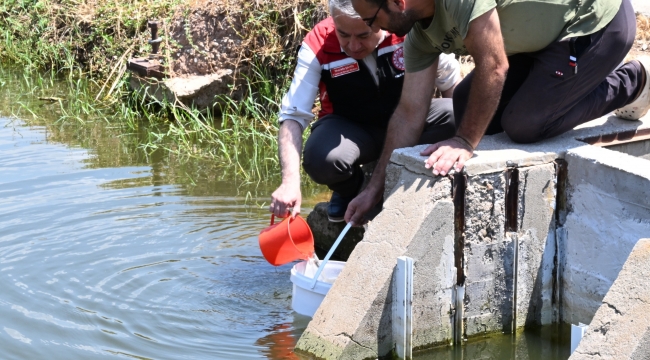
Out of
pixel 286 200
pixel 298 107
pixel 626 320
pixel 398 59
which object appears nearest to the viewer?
pixel 626 320

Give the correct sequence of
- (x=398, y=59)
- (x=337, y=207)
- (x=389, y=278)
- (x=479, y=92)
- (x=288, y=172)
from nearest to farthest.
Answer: (x=389, y=278) → (x=479, y=92) → (x=288, y=172) → (x=398, y=59) → (x=337, y=207)

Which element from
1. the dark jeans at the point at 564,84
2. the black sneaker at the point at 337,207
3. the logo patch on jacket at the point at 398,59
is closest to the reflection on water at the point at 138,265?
the black sneaker at the point at 337,207

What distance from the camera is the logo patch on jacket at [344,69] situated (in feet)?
14.6

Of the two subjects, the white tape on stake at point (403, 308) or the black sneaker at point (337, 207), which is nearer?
the white tape on stake at point (403, 308)

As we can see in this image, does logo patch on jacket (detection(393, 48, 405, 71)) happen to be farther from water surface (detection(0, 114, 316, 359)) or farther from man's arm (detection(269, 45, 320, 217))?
water surface (detection(0, 114, 316, 359))

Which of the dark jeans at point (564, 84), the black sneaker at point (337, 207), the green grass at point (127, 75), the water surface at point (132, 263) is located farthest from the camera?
the green grass at point (127, 75)

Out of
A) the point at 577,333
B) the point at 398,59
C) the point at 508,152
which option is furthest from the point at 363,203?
the point at 577,333

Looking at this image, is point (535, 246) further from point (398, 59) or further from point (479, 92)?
point (398, 59)

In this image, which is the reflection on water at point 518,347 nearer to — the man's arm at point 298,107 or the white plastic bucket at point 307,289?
the white plastic bucket at point 307,289

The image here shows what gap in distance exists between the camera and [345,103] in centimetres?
460

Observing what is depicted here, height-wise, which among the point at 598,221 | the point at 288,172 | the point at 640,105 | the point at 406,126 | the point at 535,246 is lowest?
the point at 535,246

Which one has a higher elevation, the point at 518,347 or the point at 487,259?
the point at 487,259

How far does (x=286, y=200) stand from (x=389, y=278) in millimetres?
792

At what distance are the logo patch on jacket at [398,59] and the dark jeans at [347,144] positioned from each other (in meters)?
0.27
